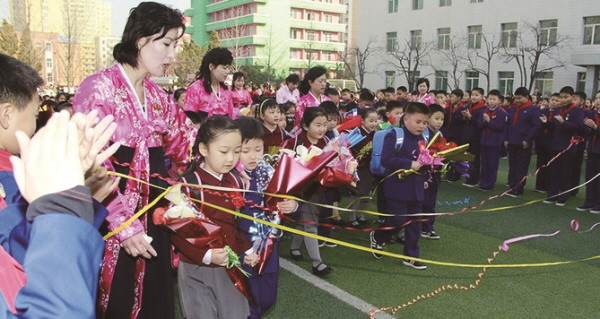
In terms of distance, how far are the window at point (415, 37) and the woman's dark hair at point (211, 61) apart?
29.7 m

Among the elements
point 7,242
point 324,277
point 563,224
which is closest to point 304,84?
point 324,277

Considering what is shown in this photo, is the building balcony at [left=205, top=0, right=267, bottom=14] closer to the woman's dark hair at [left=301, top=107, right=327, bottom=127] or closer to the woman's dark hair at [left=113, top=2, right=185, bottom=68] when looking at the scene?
the woman's dark hair at [left=301, top=107, right=327, bottom=127]

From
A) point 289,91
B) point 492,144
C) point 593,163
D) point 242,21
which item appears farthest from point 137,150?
point 242,21

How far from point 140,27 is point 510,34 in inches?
1158

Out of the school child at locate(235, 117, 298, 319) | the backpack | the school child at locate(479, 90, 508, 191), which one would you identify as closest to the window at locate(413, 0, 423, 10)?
the school child at locate(479, 90, 508, 191)

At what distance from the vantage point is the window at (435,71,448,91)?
3200 centimetres

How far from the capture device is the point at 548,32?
87.1ft

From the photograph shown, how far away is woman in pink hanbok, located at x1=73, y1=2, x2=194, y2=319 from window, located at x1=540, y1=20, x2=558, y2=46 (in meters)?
27.7

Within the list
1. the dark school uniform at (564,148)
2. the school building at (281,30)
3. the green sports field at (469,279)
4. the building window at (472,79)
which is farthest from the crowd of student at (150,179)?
the school building at (281,30)

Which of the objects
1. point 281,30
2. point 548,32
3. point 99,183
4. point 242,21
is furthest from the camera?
point 281,30

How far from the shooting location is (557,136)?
8.47 meters

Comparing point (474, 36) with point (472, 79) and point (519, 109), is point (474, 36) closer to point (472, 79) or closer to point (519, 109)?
point (472, 79)

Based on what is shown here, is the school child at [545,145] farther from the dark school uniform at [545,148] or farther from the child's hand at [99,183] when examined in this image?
the child's hand at [99,183]

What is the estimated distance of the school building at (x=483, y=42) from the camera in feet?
82.2
